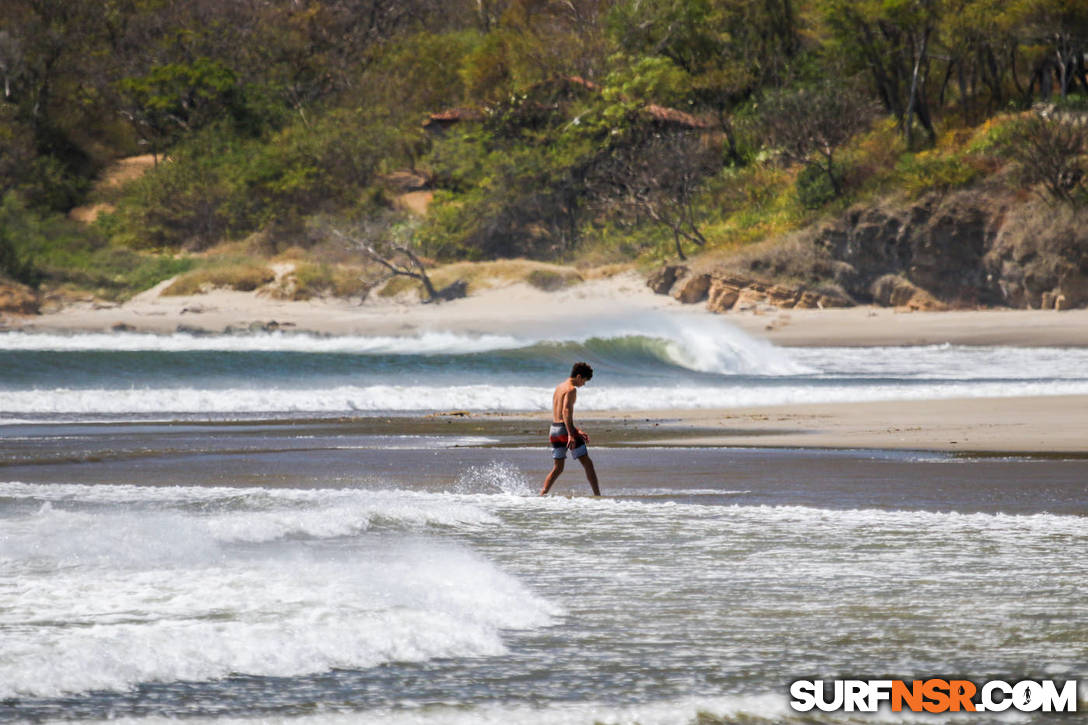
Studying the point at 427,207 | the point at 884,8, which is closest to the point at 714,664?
the point at 884,8

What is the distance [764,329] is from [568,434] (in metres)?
21.2

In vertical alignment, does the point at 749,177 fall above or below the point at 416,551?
above

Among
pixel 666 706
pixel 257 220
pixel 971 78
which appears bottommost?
pixel 666 706

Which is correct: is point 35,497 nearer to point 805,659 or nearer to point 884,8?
point 805,659

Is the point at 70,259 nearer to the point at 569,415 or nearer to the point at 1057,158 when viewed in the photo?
the point at 1057,158

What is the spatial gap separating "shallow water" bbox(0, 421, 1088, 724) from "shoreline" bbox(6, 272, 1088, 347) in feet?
60.8

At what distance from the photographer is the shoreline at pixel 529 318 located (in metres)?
29.3

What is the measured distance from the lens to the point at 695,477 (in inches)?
431

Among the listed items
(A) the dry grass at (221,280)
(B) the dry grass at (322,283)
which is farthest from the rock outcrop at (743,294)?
(A) the dry grass at (221,280)

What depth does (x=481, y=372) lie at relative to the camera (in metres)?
23.2

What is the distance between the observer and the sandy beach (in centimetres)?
1384

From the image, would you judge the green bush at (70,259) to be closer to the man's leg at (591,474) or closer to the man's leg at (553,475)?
the man's leg at (553,475)

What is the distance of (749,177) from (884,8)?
6194 millimetres

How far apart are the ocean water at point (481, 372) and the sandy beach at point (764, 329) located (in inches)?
55.1
